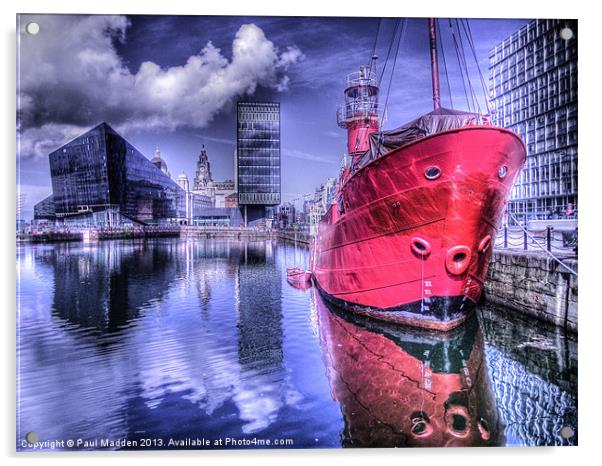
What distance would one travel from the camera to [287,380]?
674 cm

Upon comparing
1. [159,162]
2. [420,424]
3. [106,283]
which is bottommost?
[420,424]

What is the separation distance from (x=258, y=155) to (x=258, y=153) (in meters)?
0.04

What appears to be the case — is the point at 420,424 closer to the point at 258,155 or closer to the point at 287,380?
the point at 287,380

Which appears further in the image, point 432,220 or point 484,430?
point 432,220

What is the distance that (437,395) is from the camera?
20.4 ft

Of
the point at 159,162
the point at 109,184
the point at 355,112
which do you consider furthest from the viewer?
the point at 109,184

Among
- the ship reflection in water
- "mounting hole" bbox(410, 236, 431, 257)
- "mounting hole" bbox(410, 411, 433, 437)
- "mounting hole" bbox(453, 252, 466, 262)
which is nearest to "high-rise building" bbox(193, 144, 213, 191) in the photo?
the ship reflection in water

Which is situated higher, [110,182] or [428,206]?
[110,182]

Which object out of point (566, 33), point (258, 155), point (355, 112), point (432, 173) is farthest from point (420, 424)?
point (355, 112)

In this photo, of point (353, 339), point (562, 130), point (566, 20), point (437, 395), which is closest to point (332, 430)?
point (437, 395)

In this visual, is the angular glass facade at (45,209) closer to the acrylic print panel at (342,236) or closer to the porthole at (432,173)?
the acrylic print panel at (342,236)

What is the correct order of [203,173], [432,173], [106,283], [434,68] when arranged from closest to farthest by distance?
[432,173] → [434,68] → [203,173] → [106,283]

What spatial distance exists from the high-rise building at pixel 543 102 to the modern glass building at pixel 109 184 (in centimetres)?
689

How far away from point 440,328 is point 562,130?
402cm
